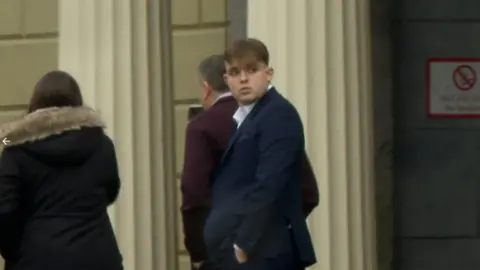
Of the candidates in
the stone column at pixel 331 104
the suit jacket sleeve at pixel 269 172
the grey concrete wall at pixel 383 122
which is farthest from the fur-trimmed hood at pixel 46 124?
the grey concrete wall at pixel 383 122

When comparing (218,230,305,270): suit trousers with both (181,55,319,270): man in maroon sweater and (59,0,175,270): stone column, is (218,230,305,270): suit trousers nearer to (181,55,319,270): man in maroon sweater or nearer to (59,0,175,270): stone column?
(181,55,319,270): man in maroon sweater

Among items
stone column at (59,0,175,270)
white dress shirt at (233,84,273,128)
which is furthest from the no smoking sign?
white dress shirt at (233,84,273,128)

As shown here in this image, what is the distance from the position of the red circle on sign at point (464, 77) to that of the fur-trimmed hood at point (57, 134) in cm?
433

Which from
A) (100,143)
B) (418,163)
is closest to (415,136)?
(418,163)

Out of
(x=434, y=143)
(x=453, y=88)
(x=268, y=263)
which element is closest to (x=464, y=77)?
(x=453, y=88)

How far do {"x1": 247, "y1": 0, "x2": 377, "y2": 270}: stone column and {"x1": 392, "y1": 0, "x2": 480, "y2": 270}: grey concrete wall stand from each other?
1863 millimetres

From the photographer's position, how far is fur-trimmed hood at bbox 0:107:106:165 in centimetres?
612

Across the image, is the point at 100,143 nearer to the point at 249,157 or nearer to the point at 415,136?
the point at 249,157

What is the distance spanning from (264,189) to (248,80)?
0.51 meters

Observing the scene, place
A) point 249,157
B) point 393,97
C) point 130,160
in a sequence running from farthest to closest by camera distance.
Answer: point 393,97 < point 130,160 < point 249,157

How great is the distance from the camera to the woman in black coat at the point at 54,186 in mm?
6102

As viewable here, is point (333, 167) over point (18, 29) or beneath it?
beneath

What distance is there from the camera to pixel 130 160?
8234 mm

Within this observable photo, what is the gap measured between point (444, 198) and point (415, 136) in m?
0.47
